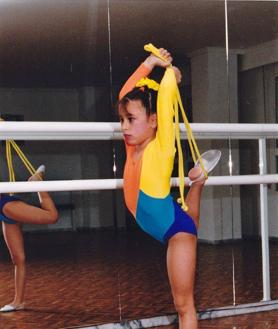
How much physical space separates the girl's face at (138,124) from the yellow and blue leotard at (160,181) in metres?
0.04

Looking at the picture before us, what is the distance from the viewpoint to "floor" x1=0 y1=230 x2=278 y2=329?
10.8ft

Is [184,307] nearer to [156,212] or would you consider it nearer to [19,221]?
[156,212]

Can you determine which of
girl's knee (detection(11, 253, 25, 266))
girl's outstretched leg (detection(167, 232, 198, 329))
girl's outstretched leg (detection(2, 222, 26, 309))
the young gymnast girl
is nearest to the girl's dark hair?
the young gymnast girl

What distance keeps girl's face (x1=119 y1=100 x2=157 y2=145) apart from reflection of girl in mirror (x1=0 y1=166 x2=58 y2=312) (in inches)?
36.9

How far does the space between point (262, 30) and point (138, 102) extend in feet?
6.65

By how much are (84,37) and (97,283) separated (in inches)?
55.1

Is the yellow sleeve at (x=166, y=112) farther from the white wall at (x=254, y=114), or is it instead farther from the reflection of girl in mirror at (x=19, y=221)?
the white wall at (x=254, y=114)

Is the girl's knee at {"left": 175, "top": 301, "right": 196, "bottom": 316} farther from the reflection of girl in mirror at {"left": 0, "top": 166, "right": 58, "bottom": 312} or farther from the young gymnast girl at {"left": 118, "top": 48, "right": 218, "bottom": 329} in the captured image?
the reflection of girl in mirror at {"left": 0, "top": 166, "right": 58, "bottom": 312}

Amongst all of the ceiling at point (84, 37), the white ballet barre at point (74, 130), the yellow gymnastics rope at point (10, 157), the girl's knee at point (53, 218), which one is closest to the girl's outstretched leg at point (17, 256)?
the girl's knee at point (53, 218)

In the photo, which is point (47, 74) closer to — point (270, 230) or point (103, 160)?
point (103, 160)

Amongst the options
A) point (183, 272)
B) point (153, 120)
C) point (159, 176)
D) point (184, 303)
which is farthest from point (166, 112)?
point (184, 303)

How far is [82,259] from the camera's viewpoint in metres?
3.42

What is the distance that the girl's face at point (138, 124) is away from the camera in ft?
8.06

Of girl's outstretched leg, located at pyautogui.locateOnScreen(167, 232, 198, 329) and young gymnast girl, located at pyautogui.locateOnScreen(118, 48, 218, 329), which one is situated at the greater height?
young gymnast girl, located at pyautogui.locateOnScreen(118, 48, 218, 329)
